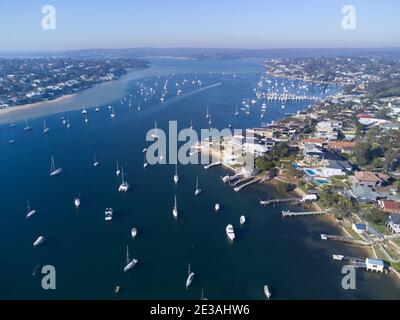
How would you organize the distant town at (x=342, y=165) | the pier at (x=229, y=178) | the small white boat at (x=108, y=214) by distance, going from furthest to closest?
the pier at (x=229, y=178) → the small white boat at (x=108, y=214) → the distant town at (x=342, y=165)

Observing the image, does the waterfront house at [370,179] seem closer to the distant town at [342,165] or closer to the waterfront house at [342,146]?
the distant town at [342,165]

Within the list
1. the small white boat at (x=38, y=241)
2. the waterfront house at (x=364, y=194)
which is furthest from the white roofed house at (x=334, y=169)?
the small white boat at (x=38, y=241)

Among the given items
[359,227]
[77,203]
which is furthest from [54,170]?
[359,227]

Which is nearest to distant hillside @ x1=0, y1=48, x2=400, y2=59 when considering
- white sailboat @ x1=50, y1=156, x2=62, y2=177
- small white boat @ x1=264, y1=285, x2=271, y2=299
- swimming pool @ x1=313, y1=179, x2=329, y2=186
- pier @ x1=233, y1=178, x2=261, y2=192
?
white sailboat @ x1=50, y1=156, x2=62, y2=177
